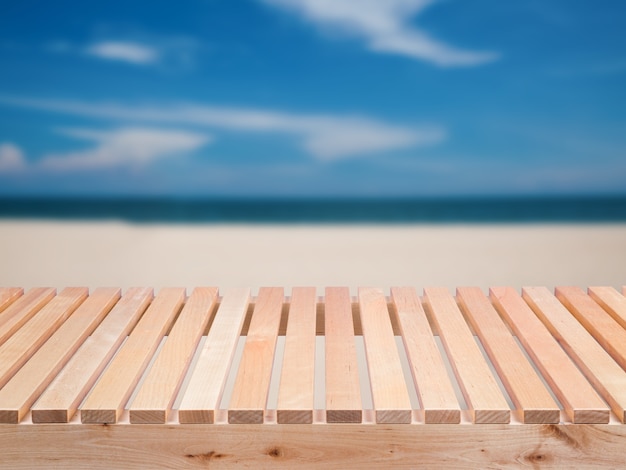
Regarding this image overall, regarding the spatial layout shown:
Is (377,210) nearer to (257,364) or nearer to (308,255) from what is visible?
(308,255)

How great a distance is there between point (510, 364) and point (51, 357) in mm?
1019

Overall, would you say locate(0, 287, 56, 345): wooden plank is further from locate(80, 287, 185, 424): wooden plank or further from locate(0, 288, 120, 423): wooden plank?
locate(80, 287, 185, 424): wooden plank

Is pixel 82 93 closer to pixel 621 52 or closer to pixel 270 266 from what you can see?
pixel 270 266

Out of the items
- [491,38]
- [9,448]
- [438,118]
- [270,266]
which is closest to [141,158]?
[270,266]

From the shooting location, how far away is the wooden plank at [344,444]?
1.32 meters

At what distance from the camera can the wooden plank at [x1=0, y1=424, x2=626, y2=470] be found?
4.33 ft

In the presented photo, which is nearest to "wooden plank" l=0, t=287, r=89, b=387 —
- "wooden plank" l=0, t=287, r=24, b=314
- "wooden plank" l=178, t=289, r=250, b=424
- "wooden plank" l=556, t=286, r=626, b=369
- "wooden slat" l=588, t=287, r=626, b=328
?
"wooden plank" l=0, t=287, r=24, b=314

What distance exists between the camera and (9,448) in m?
1.34

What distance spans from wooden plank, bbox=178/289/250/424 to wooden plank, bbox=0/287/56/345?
1.69 ft

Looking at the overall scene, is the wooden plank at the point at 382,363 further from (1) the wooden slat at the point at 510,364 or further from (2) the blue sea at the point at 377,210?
Answer: (2) the blue sea at the point at 377,210

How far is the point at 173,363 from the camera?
1.56 m

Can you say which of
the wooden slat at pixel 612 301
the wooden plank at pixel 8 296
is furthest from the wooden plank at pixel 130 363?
the wooden slat at pixel 612 301

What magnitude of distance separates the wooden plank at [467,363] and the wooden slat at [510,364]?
31 mm

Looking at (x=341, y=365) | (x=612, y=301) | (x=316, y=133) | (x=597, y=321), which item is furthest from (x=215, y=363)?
(x=316, y=133)
